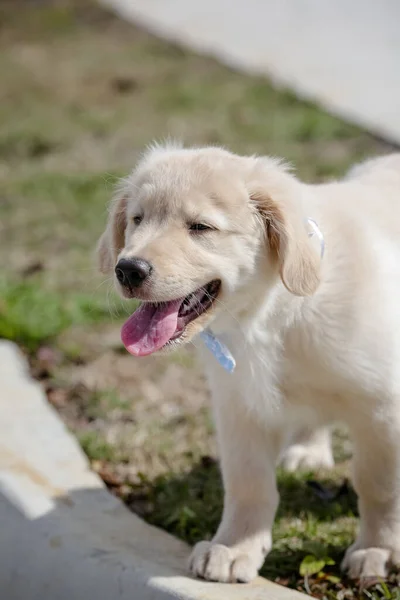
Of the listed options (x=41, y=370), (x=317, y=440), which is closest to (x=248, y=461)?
(x=317, y=440)

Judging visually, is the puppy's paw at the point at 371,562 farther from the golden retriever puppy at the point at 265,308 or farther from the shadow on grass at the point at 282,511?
the shadow on grass at the point at 282,511

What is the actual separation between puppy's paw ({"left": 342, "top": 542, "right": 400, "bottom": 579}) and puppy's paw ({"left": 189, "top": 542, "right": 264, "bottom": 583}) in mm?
291

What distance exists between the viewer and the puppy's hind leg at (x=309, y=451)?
390cm

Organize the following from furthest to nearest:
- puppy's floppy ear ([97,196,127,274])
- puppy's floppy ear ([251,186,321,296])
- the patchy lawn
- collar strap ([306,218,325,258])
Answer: the patchy lawn → puppy's floppy ear ([97,196,127,274]) → collar strap ([306,218,325,258]) → puppy's floppy ear ([251,186,321,296])

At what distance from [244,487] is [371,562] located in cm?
47

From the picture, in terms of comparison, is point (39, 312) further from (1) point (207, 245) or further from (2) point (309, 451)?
(1) point (207, 245)

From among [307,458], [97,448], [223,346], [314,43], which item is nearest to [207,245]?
[223,346]

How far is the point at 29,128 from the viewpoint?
8445 millimetres

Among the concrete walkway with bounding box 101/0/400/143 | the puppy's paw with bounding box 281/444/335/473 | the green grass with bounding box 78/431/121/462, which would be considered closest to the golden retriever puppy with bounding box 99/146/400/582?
the puppy's paw with bounding box 281/444/335/473

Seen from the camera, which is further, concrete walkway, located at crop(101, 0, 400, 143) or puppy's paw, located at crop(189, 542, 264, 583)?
concrete walkway, located at crop(101, 0, 400, 143)

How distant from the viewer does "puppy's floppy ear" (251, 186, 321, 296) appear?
2.73 meters

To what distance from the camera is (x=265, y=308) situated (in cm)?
292

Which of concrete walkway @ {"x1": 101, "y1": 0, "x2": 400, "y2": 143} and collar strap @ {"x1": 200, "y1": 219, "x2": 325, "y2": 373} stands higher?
collar strap @ {"x1": 200, "y1": 219, "x2": 325, "y2": 373}

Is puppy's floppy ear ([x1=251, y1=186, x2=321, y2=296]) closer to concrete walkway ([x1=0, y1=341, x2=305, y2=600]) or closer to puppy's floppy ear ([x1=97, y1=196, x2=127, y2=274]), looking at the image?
puppy's floppy ear ([x1=97, y1=196, x2=127, y2=274])
